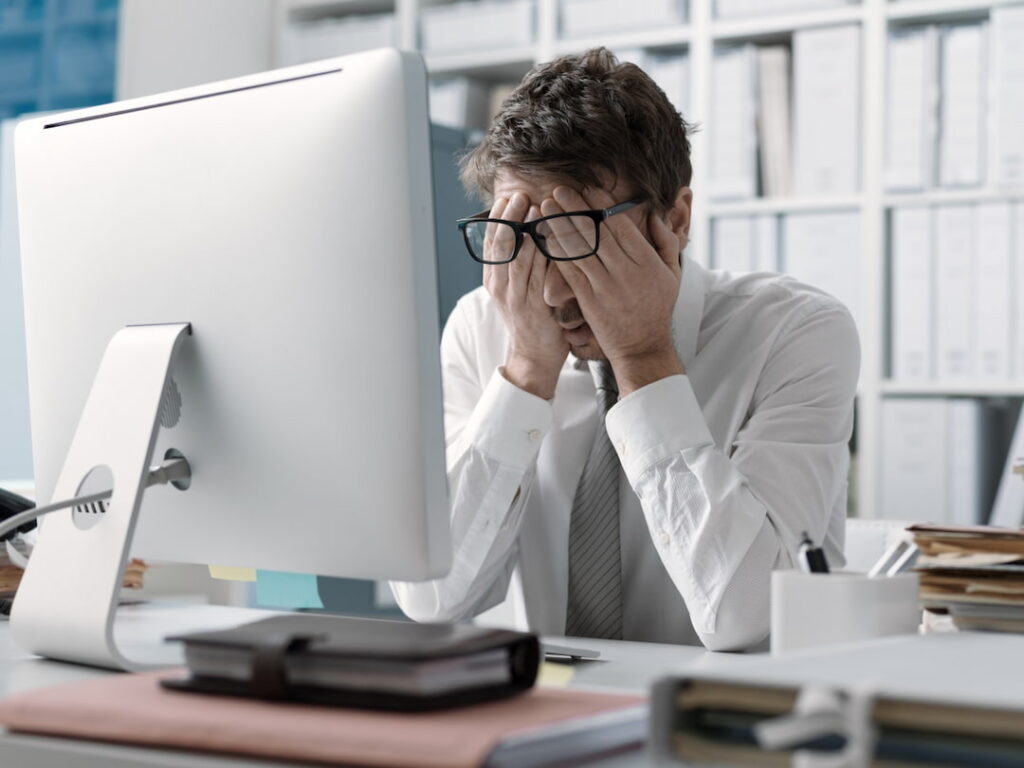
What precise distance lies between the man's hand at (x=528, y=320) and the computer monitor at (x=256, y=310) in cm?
53

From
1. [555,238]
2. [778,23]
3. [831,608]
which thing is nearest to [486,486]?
[555,238]

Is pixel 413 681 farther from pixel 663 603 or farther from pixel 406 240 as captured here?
pixel 663 603

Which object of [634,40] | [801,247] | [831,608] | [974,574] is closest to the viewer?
[831,608]

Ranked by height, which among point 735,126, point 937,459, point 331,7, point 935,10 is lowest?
point 937,459

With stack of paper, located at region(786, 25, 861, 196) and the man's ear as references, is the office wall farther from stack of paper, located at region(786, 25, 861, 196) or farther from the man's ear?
the man's ear

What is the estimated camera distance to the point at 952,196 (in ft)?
7.92

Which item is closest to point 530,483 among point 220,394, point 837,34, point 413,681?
point 220,394

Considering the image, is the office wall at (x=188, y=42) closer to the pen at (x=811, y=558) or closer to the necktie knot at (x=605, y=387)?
the necktie knot at (x=605, y=387)

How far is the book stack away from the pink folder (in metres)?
0.29

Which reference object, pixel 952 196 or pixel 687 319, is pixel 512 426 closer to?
pixel 687 319

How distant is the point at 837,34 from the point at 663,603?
4.94 ft

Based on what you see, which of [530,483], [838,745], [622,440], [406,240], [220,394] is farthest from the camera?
[530,483]

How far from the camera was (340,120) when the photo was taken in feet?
2.76

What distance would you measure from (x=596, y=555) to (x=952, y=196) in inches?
54.5
